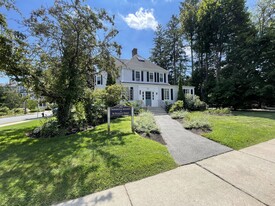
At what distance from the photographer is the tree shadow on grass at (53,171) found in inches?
114

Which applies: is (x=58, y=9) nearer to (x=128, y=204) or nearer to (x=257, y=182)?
(x=128, y=204)

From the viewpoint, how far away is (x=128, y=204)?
102 inches

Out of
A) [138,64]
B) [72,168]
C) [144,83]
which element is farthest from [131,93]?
[72,168]

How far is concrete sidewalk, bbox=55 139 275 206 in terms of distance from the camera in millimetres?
2607

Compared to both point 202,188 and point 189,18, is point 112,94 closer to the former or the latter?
point 202,188

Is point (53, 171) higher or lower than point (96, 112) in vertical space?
lower

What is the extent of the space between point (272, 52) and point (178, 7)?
20983 mm

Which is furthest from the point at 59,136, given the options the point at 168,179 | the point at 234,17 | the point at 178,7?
the point at 178,7

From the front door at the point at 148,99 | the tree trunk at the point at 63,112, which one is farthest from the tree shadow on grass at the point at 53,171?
the front door at the point at 148,99

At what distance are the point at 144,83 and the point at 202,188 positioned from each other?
720 inches

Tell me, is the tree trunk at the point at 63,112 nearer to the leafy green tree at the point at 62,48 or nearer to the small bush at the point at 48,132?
the leafy green tree at the point at 62,48

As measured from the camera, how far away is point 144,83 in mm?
20734

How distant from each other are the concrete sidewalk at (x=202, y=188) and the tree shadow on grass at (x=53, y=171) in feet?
1.30

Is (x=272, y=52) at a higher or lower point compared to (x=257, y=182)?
higher
